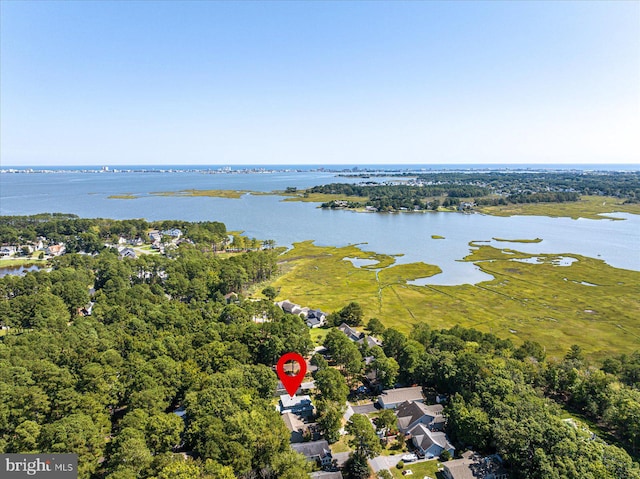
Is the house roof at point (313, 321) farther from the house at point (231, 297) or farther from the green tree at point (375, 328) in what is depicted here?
the house at point (231, 297)

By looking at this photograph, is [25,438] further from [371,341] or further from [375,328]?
[375,328]

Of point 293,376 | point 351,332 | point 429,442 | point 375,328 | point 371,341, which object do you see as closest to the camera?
point 429,442

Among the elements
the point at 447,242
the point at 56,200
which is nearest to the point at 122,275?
the point at 447,242

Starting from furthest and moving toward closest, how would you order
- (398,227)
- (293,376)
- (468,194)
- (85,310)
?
(468,194), (398,227), (85,310), (293,376)

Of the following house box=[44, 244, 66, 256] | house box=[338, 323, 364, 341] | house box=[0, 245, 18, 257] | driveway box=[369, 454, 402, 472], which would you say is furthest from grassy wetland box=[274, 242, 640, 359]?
house box=[0, 245, 18, 257]

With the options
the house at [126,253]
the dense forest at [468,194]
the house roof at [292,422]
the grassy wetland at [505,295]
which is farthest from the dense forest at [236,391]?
the dense forest at [468,194]

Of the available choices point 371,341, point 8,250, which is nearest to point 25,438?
point 371,341

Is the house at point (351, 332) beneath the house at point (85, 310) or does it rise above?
beneath

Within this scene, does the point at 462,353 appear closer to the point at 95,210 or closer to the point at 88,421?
the point at 88,421
